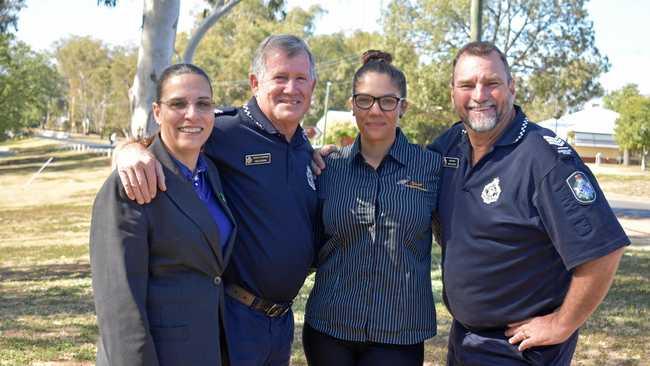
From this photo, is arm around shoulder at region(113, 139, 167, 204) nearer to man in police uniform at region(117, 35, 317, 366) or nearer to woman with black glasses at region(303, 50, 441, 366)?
man in police uniform at region(117, 35, 317, 366)

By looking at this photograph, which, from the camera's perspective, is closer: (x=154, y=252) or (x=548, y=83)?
(x=154, y=252)

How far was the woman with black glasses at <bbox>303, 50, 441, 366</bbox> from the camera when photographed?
3619mm

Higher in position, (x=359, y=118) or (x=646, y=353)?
(x=359, y=118)

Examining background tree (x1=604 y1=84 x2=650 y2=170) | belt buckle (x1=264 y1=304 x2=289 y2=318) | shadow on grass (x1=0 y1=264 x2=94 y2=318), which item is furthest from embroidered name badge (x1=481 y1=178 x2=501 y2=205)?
background tree (x1=604 y1=84 x2=650 y2=170)

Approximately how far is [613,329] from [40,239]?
15451 mm

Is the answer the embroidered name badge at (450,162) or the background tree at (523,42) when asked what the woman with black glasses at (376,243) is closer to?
the embroidered name badge at (450,162)

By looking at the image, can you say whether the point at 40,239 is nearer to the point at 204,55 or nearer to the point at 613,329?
the point at 613,329

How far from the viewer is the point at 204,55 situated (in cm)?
6731

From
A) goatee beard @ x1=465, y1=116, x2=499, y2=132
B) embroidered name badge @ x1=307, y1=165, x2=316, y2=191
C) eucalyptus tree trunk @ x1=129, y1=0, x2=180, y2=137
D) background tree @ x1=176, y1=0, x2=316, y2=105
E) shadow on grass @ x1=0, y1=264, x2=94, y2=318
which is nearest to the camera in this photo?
goatee beard @ x1=465, y1=116, x2=499, y2=132

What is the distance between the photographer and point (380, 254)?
3617 mm

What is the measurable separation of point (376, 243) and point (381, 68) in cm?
91

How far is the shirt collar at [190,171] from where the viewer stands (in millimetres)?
3168

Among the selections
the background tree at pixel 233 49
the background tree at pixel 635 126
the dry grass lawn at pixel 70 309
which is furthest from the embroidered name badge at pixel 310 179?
the background tree at pixel 233 49

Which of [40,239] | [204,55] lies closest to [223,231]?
[40,239]
